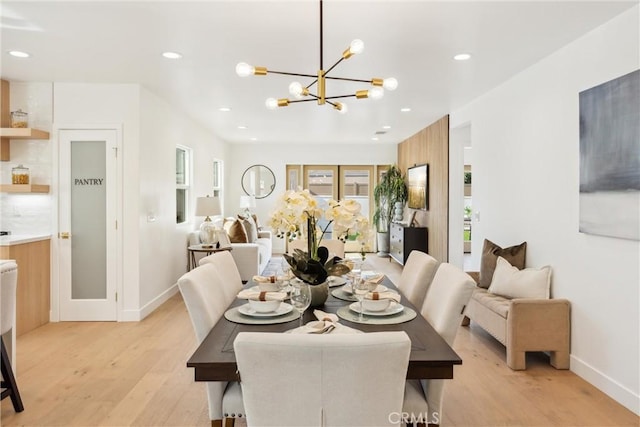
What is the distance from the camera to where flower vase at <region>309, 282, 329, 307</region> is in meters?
2.22

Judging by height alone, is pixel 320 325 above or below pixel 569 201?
below

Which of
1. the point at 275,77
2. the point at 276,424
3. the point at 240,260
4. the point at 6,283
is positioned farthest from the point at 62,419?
the point at 240,260

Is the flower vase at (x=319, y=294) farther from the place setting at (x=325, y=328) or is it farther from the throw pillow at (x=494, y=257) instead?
the throw pillow at (x=494, y=257)

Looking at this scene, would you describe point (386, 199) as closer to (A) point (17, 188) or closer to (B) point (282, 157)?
(B) point (282, 157)

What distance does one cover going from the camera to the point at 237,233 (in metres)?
6.46

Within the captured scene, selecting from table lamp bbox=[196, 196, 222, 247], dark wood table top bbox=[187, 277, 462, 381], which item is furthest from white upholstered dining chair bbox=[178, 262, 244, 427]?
table lamp bbox=[196, 196, 222, 247]

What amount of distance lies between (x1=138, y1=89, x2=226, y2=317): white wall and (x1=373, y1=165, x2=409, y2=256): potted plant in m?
4.06

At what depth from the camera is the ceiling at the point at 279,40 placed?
2551mm

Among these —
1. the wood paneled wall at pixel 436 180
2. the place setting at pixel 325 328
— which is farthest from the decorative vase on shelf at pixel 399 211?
the place setting at pixel 325 328

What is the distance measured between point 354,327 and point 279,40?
2163mm

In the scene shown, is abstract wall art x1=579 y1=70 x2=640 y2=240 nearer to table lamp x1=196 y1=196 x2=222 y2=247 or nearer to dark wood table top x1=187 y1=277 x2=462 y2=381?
dark wood table top x1=187 y1=277 x2=462 y2=381

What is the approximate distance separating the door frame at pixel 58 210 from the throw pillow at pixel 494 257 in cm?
367

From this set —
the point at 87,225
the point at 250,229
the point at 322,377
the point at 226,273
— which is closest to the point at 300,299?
the point at 322,377

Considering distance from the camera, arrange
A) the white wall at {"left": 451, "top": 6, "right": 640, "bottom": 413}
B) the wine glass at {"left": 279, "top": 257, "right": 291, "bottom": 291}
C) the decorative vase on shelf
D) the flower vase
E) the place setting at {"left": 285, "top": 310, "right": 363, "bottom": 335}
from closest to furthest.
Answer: the place setting at {"left": 285, "top": 310, "right": 363, "bottom": 335}
the flower vase
the wine glass at {"left": 279, "top": 257, "right": 291, "bottom": 291}
the white wall at {"left": 451, "top": 6, "right": 640, "bottom": 413}
the decorative vase on shelf
